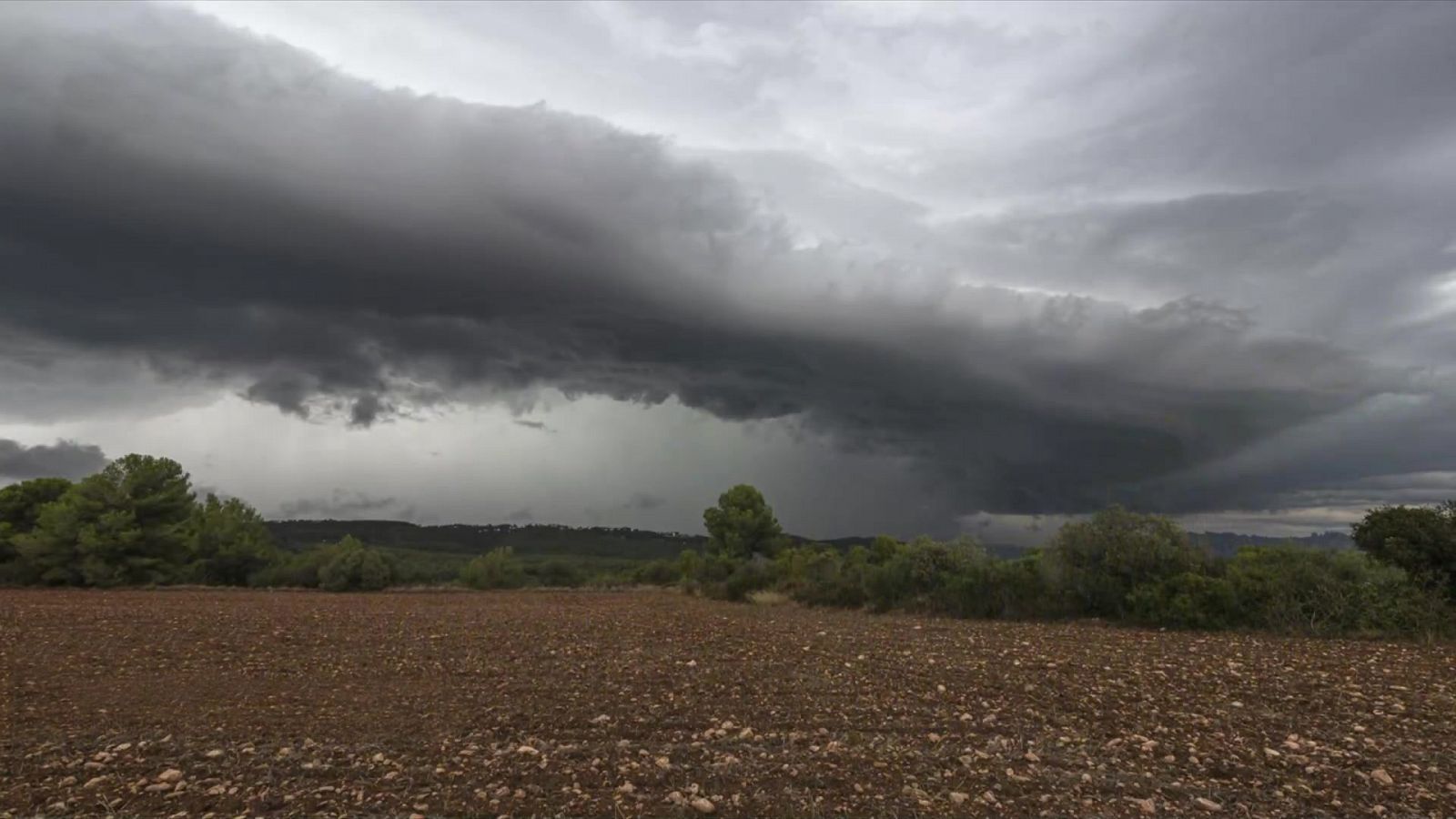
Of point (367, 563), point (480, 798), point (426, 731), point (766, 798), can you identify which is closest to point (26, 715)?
point (426, 731)

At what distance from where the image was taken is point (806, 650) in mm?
15359

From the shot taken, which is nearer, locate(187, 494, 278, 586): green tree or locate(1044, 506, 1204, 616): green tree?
locate(1044, 506, 1204, 616): green tree

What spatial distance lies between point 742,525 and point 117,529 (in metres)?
31.7

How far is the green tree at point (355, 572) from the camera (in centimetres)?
4025

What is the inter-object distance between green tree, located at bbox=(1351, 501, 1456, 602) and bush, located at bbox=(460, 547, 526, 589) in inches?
1503

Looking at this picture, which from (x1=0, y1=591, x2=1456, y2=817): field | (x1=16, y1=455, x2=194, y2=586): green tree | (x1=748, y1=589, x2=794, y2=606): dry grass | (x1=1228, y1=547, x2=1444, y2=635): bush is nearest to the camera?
(x1=0, y1=591, x2=1456, y2=817): field

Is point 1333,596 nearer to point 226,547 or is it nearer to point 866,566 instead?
point 866,566

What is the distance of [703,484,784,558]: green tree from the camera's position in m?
51.1

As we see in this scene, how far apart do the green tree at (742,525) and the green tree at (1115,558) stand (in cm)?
2870

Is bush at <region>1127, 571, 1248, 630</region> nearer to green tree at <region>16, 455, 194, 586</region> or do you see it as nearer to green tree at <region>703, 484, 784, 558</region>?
green tree at <region>703, 484, 784, 558</region>

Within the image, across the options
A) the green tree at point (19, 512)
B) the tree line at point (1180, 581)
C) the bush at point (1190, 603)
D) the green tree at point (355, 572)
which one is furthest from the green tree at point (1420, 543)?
the green tree at point (19, 512)

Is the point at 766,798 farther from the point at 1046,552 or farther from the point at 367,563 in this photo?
the point at 367,563

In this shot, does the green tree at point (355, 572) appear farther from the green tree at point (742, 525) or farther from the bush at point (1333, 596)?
the bush at point (1333, 596)

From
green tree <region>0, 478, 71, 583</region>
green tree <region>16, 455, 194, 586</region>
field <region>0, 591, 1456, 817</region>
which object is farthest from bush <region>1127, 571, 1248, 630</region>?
green tree <region>0, 478, 71, 583</region>
